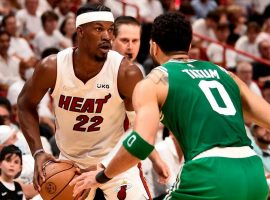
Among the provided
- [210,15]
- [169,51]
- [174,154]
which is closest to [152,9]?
[210,15]

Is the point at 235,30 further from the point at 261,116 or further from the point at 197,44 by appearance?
the point at 261,116

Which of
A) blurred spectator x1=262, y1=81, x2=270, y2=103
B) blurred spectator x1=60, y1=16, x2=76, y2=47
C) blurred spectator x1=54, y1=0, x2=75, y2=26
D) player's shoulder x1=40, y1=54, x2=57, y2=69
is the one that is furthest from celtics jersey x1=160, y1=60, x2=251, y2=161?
blurred spectator x1=54, y1=0, x2=75, y2=26

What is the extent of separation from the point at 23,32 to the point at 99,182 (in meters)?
9.57

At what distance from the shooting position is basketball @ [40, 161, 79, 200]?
220 inches

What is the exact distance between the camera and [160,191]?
884cm

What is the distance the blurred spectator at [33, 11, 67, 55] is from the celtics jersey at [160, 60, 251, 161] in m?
8.74

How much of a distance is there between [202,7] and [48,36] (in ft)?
14.0

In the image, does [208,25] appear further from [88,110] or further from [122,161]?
[122,161]

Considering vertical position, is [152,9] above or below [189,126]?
below

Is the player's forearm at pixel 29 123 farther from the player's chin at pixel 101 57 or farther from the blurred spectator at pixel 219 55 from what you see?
the blurred spectator at pixel 219 55

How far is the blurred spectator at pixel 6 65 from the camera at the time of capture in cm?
1158

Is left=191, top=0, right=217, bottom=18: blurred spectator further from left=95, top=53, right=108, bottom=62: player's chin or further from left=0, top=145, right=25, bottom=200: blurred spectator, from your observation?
left=95, top=53, right=108, bottom=62: player's chin

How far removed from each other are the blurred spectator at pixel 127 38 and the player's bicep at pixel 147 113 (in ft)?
10.6

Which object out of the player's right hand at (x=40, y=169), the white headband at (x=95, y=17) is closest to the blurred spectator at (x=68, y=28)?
the white headband at (x=95, y=17)
